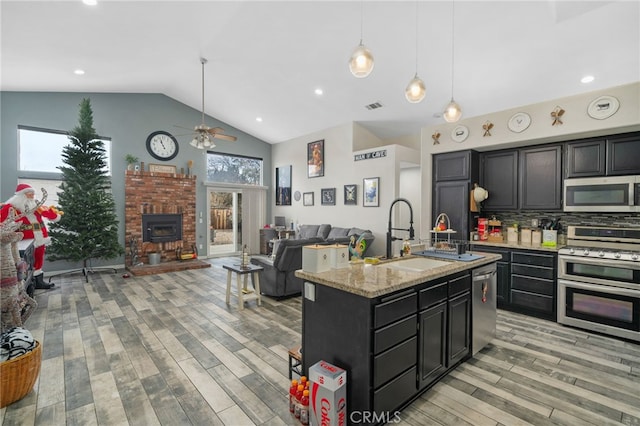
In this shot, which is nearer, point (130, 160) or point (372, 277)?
point (372, 277)

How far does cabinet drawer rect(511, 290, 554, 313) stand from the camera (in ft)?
12.4

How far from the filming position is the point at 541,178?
13.8 ft

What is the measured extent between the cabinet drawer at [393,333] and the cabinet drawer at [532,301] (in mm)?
2793

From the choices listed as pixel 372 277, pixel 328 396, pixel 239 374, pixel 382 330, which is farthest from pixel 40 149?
pixel 382 330

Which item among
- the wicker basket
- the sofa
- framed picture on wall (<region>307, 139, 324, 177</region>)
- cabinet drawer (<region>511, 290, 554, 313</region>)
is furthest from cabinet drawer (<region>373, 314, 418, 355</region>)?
framed picture on wall (<region>307, 139, 324, 177</region>)

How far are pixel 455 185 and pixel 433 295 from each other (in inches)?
A: 121

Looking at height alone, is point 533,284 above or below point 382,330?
below

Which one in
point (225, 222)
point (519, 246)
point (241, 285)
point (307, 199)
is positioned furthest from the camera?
point (225, 222)

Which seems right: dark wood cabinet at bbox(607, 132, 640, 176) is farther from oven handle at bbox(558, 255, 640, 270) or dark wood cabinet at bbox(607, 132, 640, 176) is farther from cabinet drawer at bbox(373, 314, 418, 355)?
cabinet drawer at bbox(373, 314, 418, 355)

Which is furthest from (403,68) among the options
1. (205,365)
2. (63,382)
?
(63,382)

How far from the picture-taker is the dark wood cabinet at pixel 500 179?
447 centimetres


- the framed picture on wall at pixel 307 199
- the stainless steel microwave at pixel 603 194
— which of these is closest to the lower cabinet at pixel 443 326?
the stainless steel microwave at pixel 603 194

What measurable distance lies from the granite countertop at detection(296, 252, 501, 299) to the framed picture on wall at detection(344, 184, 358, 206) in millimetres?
4947

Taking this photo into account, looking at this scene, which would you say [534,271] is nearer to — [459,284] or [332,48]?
[459,284]
